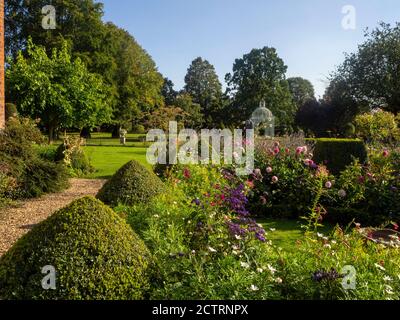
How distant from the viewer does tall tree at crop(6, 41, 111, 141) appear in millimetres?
23594

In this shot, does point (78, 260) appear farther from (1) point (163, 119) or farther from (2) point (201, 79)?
(2) point (201, 79)

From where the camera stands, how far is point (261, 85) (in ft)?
137

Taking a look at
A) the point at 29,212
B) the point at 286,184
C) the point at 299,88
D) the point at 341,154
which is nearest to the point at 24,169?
the point at 29,212

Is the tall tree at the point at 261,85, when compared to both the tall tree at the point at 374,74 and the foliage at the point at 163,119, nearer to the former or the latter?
the tall tree at the point at 374,74

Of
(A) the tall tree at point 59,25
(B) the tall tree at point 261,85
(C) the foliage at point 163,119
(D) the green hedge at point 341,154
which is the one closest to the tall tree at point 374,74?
(B) the tall tree at point 261,85

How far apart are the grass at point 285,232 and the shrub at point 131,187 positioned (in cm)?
198

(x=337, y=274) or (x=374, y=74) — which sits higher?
(x=374, y=74)

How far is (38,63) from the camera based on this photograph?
81.5ft

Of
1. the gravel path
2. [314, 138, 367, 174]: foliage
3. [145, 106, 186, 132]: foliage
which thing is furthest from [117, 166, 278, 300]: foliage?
[145, 106, 186, 132]: foliage

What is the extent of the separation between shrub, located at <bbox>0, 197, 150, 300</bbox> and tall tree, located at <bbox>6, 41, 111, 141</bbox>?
71.5ft

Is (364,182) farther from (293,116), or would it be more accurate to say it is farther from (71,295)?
(293,116)

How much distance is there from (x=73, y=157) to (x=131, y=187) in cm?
767
